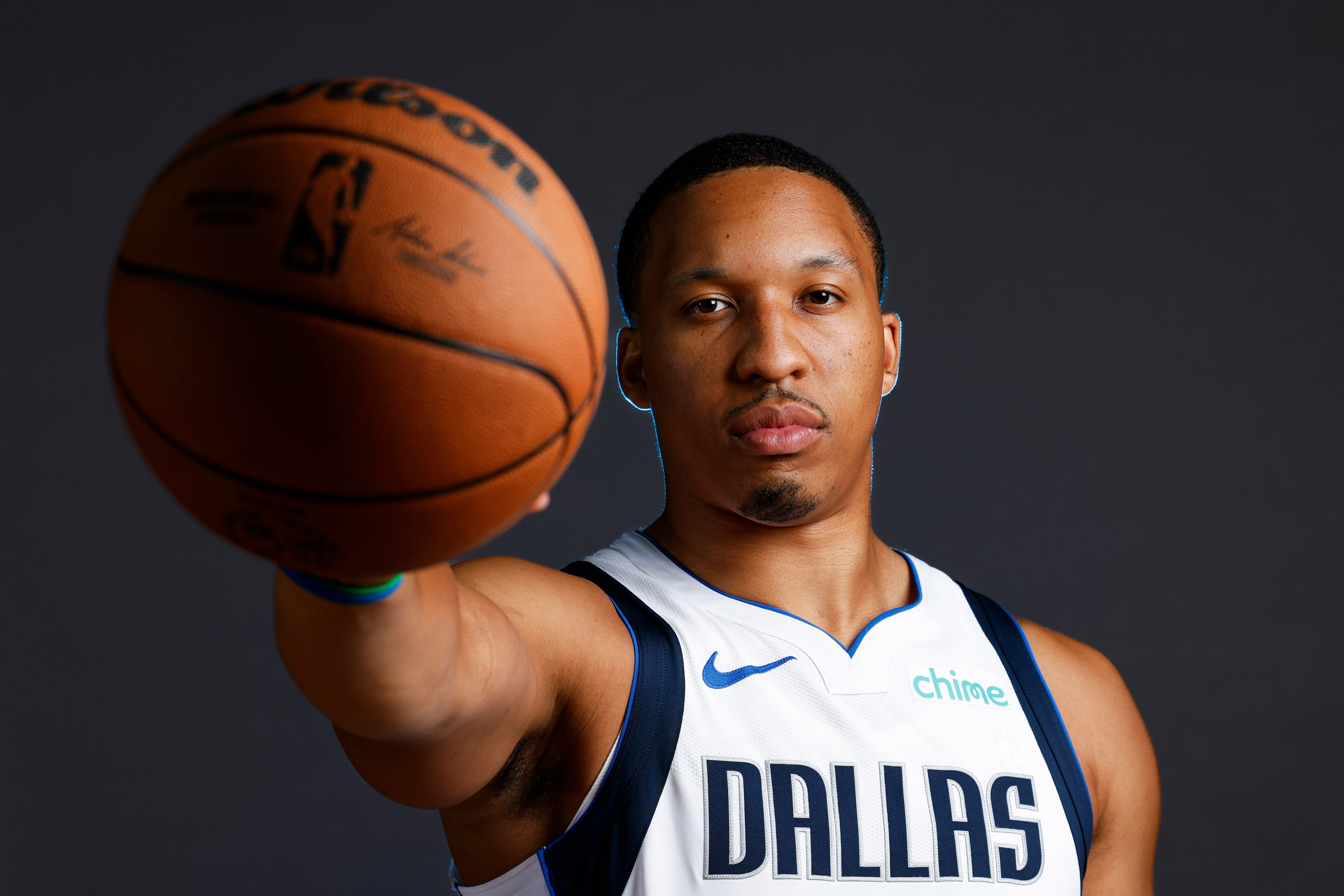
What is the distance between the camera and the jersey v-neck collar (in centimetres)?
155

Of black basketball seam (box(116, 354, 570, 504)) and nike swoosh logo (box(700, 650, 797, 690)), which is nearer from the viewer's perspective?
black basketball seam (box(116, 354, 570, 504))

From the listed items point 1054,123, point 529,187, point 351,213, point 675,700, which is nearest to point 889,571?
point 675,700

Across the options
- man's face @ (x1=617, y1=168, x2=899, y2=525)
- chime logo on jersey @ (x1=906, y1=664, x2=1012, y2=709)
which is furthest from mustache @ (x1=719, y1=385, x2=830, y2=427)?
chime logo on jersey @ (x1=906, y1=664, x2=1012, y2=709)

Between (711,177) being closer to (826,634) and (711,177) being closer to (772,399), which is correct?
(772,399)

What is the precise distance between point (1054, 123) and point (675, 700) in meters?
2.44

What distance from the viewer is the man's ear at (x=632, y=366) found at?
171 cm

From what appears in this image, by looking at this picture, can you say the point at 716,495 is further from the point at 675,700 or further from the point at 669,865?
the point at 669,865

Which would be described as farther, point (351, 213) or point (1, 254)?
point (1, 254)

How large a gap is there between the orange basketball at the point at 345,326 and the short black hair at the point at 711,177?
0.84m

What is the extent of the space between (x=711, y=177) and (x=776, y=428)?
0.42m

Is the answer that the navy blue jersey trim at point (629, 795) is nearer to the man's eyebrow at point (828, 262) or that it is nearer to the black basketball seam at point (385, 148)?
the man's eyebrow at point (828, 262)

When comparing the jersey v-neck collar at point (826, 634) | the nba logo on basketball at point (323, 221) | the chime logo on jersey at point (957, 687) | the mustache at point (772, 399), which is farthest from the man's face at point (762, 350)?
the nba logo on basketball at point (323, 221)

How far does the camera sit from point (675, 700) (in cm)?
144
